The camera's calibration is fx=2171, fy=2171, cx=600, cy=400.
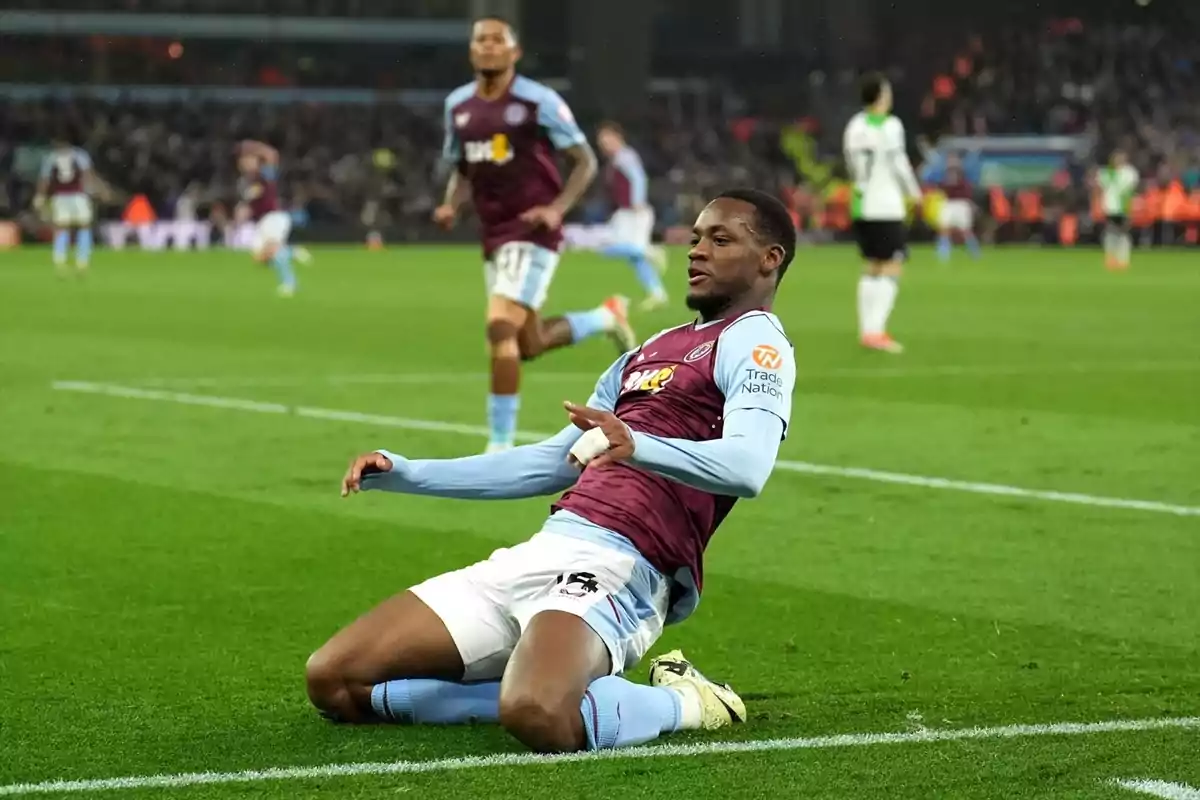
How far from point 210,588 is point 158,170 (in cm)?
4300

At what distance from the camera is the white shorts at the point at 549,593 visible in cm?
539

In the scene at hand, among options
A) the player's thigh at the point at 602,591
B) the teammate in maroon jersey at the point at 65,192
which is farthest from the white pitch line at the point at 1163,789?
the teammate in maroon jersey at the point at 65,192

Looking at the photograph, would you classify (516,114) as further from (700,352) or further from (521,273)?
(700,352)

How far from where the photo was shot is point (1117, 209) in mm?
37312

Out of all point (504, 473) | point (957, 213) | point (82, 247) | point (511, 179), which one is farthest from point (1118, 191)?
point (504, 473)

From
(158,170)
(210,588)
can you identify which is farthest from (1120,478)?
(158,170)

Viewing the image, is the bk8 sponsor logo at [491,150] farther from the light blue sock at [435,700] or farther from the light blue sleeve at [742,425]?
the light blue sock at [435,700]

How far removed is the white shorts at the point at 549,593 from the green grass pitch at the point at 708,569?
24 centimetres

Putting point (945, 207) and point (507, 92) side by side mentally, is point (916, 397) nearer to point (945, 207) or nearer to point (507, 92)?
point (507, 92)

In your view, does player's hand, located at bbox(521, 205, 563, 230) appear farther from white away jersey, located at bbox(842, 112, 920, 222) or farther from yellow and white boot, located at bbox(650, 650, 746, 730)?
white away jersey, located at bbox(842, 112, 920, 222)

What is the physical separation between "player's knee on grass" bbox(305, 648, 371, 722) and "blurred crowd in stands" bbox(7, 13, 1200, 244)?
4200cm

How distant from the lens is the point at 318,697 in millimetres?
5453

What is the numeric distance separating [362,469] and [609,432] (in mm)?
817

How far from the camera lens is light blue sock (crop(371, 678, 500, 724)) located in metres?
5.46
